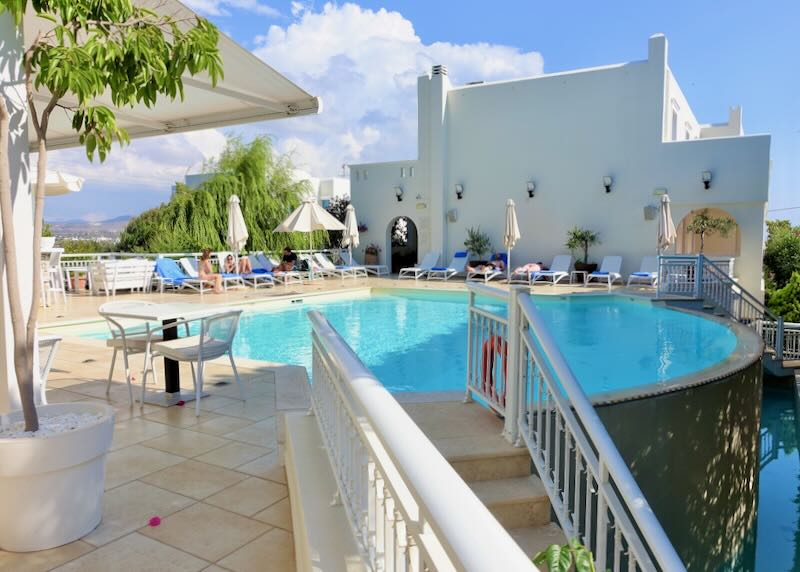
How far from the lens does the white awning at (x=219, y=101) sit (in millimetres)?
3648

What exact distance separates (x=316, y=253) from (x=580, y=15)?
10.2m

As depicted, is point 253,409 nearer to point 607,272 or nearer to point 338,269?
point 607,272

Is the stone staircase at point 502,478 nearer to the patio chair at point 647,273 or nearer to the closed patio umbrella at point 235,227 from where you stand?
the closed patio umbrella at point 235,227

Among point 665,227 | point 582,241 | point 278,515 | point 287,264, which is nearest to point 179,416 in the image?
point 278,515

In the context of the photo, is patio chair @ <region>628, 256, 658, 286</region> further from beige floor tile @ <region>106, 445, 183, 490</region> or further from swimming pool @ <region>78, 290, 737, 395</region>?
beige floor tile @ <region>106, 445, 183, 490</region>

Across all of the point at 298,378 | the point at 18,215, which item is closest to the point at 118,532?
the point at 18,215

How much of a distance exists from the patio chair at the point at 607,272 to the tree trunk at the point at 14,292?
1375cm

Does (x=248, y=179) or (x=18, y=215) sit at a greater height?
(x=248, y=179)

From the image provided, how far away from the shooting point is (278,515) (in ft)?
9.14

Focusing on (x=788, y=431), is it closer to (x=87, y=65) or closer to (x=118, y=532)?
(x=118, y=532)

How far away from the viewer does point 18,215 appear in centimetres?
259

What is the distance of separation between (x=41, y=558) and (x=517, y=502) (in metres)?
2.16

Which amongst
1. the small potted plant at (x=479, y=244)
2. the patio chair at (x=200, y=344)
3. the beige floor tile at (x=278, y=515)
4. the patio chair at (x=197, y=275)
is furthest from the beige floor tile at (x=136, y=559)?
the small potted plant at (x=479, y=244)

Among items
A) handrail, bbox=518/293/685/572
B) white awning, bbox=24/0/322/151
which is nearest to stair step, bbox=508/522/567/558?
handrail, bbox=518/293/685/572
